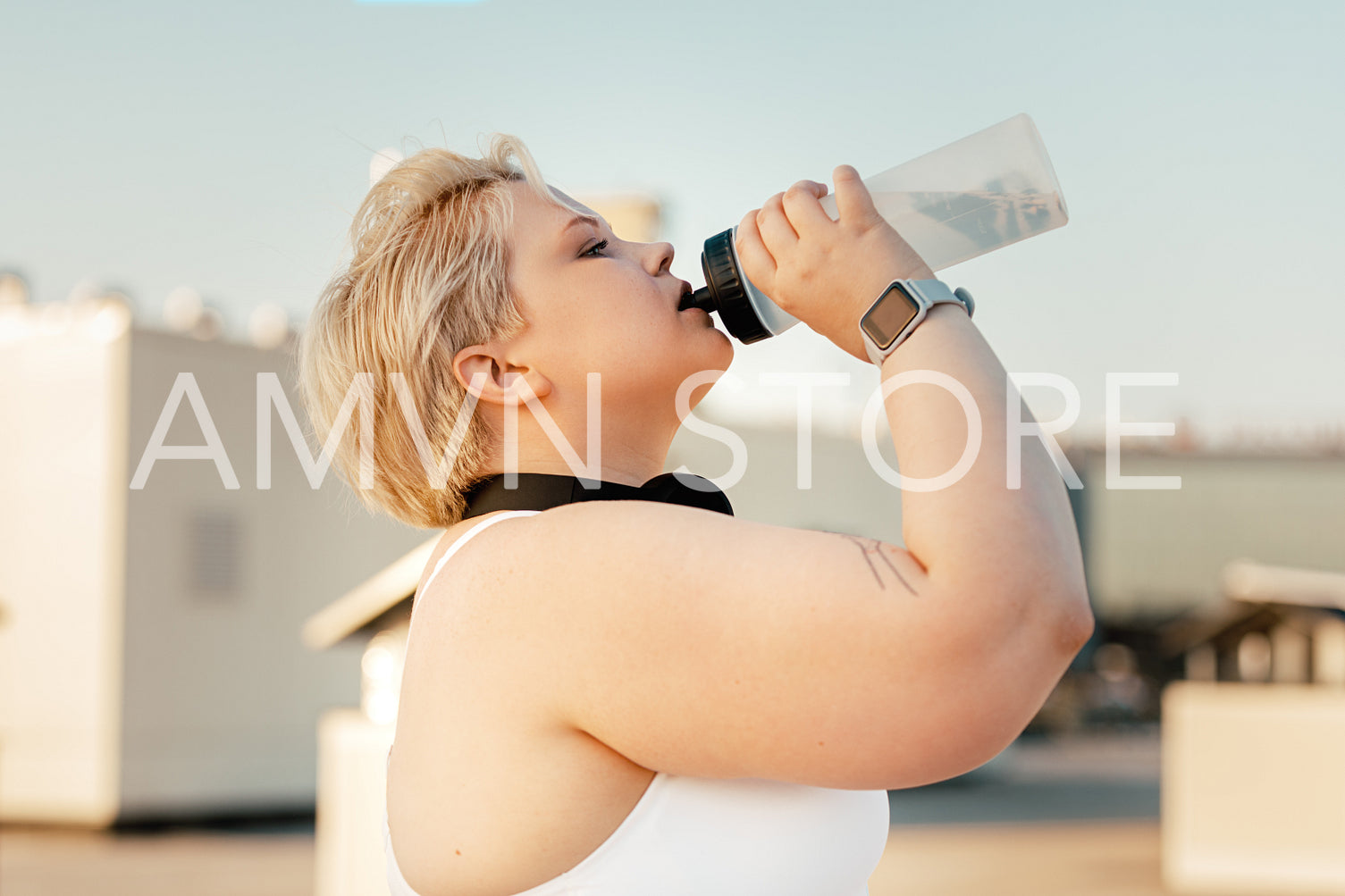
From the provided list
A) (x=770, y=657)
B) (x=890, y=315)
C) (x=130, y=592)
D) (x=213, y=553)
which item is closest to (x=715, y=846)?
(x=770, y=657)

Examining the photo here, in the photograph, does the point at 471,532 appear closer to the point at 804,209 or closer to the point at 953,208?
the point at 804,209

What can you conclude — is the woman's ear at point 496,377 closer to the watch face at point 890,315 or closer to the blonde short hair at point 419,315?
the blonde short hair at point 419,315

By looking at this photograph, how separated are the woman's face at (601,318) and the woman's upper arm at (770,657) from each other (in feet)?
Answer: 0.84

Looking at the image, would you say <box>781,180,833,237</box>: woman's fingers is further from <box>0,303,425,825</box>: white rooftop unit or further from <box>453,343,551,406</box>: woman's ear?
<box>0,303,425,825</box>: white rooftop unit

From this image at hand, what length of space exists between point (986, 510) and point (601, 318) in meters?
0.50

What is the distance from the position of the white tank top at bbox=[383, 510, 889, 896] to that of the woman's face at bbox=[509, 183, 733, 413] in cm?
42

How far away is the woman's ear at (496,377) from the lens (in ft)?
4.40

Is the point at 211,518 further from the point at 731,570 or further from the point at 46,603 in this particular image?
the point at 731,570

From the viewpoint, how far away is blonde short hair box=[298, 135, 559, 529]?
4.45ft

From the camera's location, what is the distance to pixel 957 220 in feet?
5.49

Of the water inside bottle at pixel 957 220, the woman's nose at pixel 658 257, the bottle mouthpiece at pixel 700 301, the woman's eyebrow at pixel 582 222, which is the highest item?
the water inside bottle at pixel 957 220

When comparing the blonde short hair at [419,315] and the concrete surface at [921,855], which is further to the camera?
the concrete surface at [921,855]

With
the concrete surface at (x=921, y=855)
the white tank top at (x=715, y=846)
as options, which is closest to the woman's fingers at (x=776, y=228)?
the white tank top at (x=715, y=846)

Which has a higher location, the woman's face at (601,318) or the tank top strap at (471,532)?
the woman's face at (601,318)
